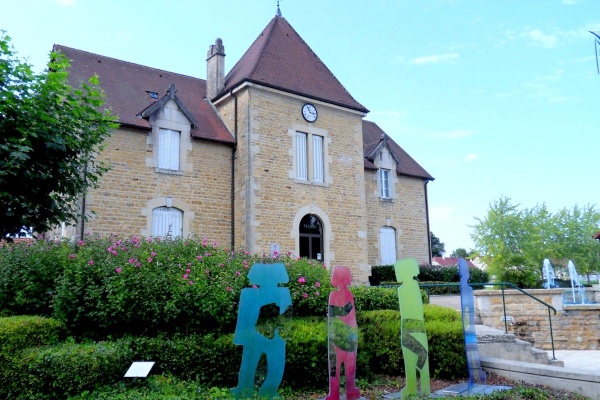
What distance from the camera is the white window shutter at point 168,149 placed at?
15461 mm

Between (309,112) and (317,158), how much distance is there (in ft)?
5.38

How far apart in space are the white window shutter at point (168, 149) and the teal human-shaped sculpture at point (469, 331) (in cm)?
1070

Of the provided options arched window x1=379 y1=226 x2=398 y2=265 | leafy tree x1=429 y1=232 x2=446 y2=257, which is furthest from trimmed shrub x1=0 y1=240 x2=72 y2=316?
leafy tree x1=429 y1=232 x2=446 y2=257

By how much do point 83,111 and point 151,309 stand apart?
12.3 feet

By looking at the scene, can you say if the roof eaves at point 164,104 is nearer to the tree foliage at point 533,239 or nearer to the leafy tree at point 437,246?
the tree foliage at point 533,239

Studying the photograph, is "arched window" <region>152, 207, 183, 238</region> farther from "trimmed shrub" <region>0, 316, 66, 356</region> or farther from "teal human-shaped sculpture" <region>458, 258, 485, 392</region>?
"teal human-shaped sculpture" <region>458, 258, 485, 392</region>

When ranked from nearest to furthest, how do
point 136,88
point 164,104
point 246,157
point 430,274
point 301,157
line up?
1. point 164,104
2. point 246,157
3. point 136,88
4. point 301,157
5. point 430,274

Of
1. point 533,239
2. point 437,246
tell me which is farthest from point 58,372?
point 437,246

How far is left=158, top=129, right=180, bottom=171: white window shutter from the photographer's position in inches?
609

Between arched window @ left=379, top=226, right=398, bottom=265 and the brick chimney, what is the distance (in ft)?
27.7

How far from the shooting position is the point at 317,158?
17781mm

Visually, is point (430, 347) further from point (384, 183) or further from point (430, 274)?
point (384, 183)

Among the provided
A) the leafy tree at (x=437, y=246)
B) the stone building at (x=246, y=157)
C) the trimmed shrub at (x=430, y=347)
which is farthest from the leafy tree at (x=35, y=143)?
the leafy tree at (x=437, y=246)

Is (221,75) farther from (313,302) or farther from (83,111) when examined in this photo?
(313,302)
